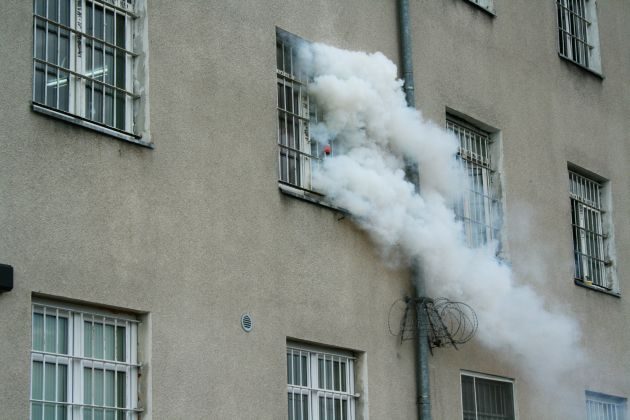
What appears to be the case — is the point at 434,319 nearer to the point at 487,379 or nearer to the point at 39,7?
the point at 487,379

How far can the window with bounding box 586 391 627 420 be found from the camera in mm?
17578

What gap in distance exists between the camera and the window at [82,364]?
33.9 feet

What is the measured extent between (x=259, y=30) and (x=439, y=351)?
4389mm

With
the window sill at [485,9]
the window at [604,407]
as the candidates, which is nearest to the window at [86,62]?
the window sill at [485,9]

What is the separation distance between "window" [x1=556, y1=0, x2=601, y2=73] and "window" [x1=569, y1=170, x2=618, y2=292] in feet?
6.53

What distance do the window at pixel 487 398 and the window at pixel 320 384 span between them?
88.8 inches

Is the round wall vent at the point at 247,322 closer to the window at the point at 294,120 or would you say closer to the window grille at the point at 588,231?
the window at the point at 294,120

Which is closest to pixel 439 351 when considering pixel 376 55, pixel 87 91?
pixel 376 55

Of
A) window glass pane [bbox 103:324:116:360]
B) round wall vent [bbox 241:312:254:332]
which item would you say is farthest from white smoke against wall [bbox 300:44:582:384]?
window glass pane [bbox 103:324:116:360]

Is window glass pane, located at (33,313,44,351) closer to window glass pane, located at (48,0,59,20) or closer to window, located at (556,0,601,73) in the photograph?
window glass pane, located at (48,0,59,20)

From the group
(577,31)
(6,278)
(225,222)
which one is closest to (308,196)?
(225,222)

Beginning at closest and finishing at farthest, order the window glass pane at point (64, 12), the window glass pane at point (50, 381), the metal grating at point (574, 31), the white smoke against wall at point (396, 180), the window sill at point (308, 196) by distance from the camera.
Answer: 1. the window glass pane at point (50, 381)
2. the window glass pane at point (64, 12)
3. the window sill at point (308, 196)
4. the white smoke against wall at point (396, 180)
5. the metal grating at point (574, 31)

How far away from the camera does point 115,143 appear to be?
36.6 ft

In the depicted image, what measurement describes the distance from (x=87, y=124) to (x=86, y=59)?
81 centimetres
